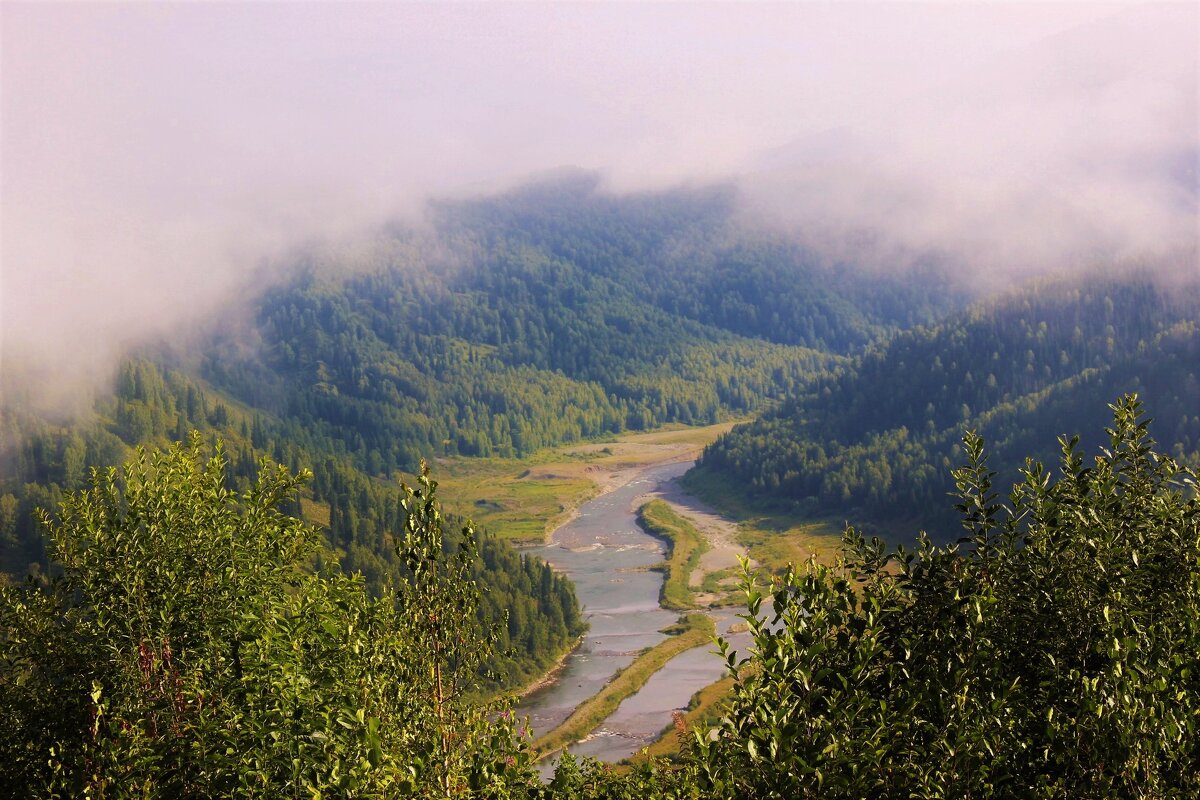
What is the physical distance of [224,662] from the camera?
1069 inches

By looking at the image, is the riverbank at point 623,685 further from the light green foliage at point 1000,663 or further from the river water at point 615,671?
the light green foliage at point 1000,663

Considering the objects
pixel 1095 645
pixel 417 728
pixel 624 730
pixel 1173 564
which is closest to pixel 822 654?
pixel 1095 645

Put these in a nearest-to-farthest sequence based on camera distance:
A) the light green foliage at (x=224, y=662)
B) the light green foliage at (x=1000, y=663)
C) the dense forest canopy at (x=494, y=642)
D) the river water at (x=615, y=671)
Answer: the light green foliage at (x=1000, y=663), the dense forest canopy at (x=494, y=642), the light green foliage at (x=224, y=662), the river water at (x=615, y=671)

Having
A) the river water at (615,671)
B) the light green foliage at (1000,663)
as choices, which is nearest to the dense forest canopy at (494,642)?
the light green foliage at (1000,663)

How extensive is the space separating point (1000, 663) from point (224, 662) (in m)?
20.0

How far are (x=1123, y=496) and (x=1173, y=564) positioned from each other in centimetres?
230

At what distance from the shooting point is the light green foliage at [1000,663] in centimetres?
1672

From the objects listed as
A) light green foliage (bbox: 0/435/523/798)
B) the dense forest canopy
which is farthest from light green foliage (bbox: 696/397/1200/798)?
light green foliage (bbox: 0/435/523/798)

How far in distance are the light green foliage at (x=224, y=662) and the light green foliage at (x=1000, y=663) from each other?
4.96 metres

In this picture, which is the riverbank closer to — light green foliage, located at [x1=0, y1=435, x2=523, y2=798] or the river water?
the river water

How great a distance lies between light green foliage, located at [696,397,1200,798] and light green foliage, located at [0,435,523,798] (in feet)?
16.3

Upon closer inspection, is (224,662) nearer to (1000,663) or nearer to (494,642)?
(494,642)

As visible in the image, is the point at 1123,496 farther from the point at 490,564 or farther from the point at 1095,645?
the point at 490,564

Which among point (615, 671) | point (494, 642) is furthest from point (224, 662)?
point (615, 671)
